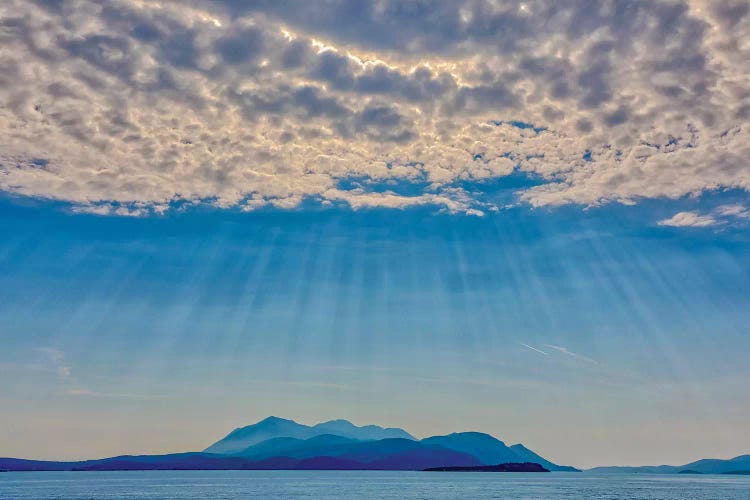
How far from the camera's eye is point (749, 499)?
183m

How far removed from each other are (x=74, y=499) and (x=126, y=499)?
42.3 feet

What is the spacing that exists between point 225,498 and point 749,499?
138 m

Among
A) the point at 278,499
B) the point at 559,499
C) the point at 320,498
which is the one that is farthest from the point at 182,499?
the point at 559,499

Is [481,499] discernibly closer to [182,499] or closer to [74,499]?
[182,499]

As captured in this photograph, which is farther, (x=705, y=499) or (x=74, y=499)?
(x=705, y=499)

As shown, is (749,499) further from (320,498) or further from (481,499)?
(320,498)

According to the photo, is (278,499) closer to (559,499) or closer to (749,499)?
(559,499)

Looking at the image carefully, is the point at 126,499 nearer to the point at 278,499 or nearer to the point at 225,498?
the point at 225,498

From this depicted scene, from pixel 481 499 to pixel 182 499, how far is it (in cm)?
7354

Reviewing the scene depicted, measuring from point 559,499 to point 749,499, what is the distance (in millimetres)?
53990

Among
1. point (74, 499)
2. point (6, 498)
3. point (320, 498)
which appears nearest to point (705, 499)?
point (320, 498)

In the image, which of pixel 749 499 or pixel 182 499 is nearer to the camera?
pixel 182 499

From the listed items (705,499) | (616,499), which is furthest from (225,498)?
(705,499)

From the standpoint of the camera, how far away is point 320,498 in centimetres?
17900
